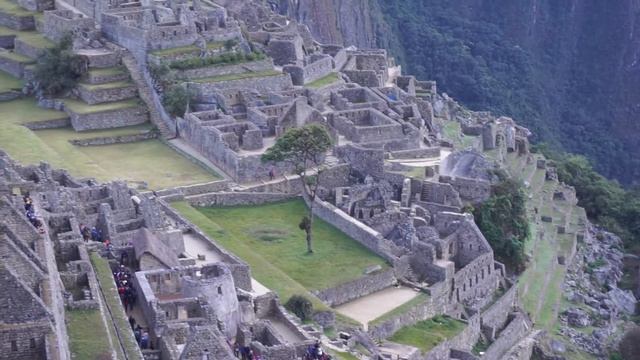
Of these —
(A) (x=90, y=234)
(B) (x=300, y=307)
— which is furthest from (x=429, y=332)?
(A) (x=90, y=234)

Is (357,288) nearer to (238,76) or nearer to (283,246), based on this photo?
(283,246)

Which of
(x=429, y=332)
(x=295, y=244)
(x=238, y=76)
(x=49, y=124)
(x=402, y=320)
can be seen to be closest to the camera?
(x=402, y=320)

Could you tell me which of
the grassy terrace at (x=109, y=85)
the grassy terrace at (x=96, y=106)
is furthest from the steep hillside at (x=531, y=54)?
the grassy terrace at (x=96, y=106)

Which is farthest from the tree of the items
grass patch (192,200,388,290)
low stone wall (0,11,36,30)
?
low stone wall (0,11,36,30)

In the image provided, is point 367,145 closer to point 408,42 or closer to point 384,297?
point 384,297

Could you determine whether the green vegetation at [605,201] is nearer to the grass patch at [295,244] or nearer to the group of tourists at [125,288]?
the grass patch at [295,244]

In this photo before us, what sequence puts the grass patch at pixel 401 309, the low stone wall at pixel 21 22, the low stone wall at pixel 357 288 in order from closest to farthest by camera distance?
the grass patch at pixel 401 309
the low stone wall at pixel 357 288
the low stone wall at pixel 21 22

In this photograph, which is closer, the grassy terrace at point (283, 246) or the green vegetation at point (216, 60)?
the grassy terrace at point (283, 246)
